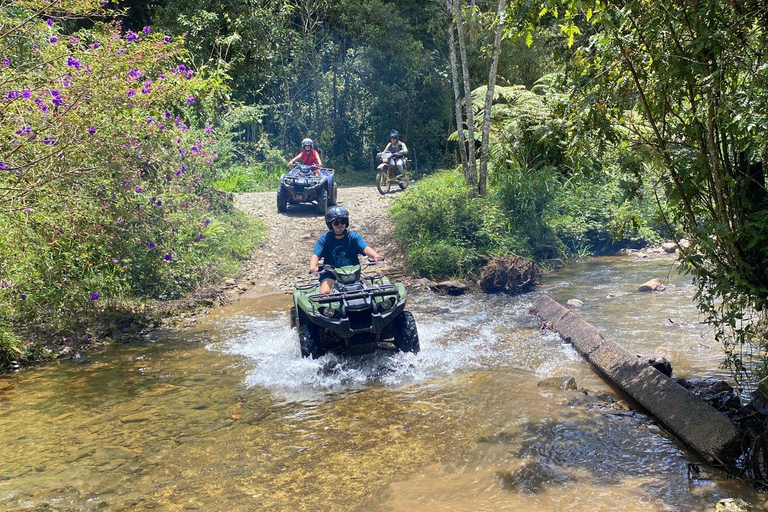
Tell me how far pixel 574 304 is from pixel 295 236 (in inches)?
276

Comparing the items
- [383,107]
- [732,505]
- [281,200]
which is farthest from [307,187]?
[732,505]

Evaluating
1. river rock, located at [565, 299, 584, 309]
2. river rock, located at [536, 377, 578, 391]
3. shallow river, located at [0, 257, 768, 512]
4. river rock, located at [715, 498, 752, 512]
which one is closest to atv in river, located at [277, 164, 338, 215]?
shallow river, located at [0, 257, 768, 512]

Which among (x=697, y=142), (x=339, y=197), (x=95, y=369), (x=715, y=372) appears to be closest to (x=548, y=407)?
(x=715, y=372)

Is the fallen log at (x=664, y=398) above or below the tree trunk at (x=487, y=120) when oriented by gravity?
below

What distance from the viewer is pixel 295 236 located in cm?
1529

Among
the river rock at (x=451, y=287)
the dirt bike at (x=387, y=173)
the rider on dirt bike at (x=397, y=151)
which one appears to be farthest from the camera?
the rider on dirt bike at (x=397, y=151)

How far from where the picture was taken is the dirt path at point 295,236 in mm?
12977

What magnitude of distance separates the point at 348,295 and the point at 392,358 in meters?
1.02

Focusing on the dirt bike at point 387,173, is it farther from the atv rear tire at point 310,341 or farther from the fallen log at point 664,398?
the atv rear tire at point 310,341

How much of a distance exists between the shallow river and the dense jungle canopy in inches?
43.3

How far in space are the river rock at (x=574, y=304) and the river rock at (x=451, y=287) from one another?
1954mm

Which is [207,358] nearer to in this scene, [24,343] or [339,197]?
[24,343]

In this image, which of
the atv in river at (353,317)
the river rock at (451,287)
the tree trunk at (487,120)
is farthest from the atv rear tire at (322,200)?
the atv in river at (353,317)

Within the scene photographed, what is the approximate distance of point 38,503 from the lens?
490 cm
